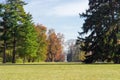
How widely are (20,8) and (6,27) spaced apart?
5101mm

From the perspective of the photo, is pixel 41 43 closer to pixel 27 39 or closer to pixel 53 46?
pixel 53 46

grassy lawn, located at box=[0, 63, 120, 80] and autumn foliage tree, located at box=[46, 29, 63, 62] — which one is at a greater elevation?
autumn foliage tree, located at box=[46, 29, 63, 62]

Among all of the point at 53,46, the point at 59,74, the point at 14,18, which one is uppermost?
the point at 14,18

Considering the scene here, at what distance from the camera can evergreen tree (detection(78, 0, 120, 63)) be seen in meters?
59.9

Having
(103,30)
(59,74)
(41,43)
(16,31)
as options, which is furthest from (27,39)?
(59,74)

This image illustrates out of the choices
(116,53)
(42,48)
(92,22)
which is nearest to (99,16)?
(92,22)

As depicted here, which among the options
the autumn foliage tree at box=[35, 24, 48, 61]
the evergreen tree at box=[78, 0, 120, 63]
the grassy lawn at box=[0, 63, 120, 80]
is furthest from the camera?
the autumn foliage tree at box=[35, 24, 48, 61]

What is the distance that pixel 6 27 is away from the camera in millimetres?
75312

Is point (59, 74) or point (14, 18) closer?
point (59, 74)

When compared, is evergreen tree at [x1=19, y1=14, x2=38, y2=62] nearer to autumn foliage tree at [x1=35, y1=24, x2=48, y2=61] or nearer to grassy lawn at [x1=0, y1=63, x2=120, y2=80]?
autumn foliage tree at [x1=35, y1=24, x2=48, y2=61]

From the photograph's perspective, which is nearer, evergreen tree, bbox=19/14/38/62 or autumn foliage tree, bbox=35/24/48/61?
evergreen tree, bbox=19/14/38/62

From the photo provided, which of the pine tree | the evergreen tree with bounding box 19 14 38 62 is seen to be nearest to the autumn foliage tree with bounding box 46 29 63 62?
the evergreen tree with bounding box 19 14 38 62

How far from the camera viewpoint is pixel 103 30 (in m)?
60.3

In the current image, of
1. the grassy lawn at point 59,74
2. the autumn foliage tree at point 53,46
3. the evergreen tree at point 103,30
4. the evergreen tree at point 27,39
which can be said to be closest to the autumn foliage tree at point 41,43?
the autumn foliage tree at point 53,46
